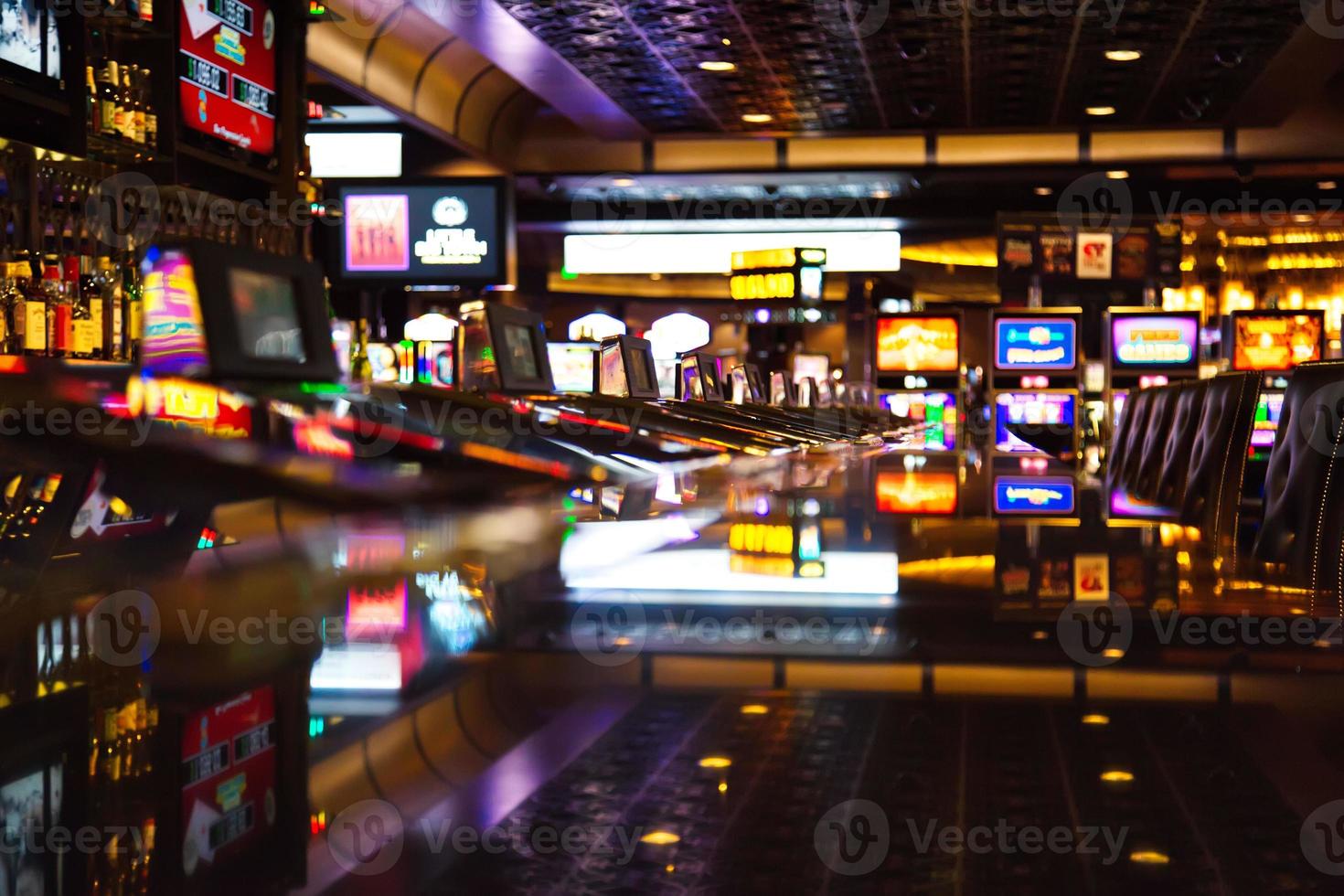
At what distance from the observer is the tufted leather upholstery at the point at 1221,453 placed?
263cm

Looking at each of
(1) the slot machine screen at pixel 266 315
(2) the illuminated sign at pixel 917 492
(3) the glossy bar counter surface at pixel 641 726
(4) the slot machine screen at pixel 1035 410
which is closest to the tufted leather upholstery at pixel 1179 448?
(2) the illuminated sign at pixel 917 492

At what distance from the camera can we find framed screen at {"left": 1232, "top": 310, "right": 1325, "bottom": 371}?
9500mm

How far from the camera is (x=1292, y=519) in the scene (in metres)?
2.24

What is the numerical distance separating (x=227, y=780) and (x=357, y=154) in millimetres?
11483

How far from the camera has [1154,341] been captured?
10.2m

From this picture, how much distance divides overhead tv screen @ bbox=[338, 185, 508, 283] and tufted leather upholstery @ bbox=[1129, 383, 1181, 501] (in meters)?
7.00

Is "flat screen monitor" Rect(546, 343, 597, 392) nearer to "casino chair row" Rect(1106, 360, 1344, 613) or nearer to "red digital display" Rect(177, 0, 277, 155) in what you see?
"red digital display" Rect(177, 0, 277, 155)

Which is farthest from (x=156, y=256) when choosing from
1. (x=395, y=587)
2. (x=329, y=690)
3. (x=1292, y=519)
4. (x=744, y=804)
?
(x=1292, y=519)

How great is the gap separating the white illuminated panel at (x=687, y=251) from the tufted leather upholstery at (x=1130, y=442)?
9059 millimetres

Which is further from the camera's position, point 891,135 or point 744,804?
point 891,135

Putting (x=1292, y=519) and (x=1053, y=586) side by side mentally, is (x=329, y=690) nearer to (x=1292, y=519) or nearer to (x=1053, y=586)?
(x=1053, y=586)

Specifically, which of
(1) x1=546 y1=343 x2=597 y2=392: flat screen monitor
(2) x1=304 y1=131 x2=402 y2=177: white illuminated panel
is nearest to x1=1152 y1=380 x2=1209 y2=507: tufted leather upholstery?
(1) x1=546 y1=343 x2=597 y2=392: flat screen monitor

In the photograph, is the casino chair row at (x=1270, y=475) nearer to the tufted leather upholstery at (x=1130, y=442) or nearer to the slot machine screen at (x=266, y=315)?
→ the tufted leather upholstery at (x=1130, y=442)

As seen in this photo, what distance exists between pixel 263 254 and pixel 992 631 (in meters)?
1.24
